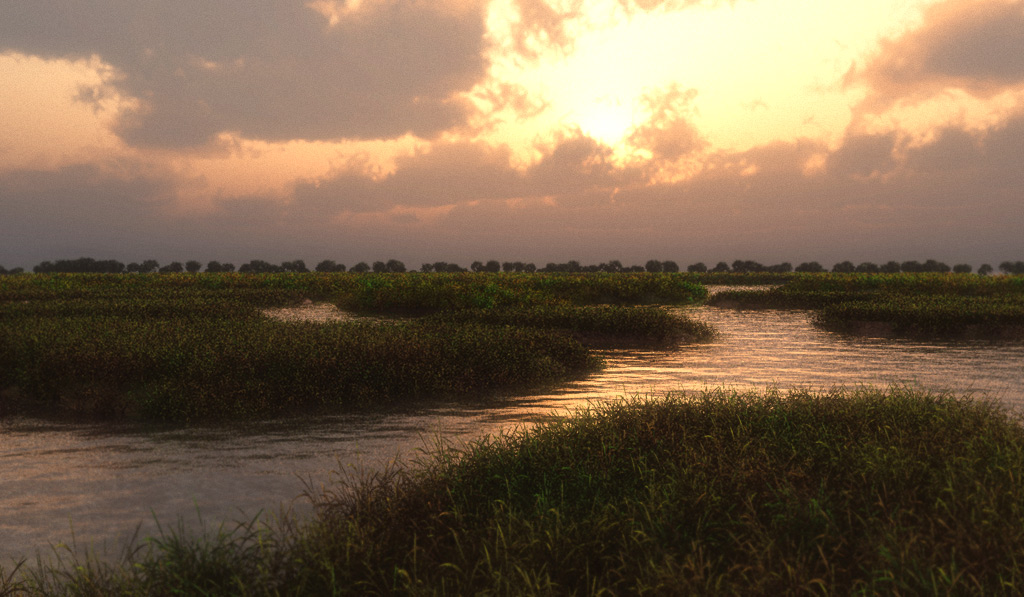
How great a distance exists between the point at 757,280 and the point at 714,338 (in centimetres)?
6380

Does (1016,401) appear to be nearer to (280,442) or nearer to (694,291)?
(280,442)

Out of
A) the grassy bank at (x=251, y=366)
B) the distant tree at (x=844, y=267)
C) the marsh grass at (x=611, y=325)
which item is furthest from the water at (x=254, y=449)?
the distant tree at (x=844, y=267)

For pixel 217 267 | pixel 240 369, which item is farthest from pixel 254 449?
pixel 217 267

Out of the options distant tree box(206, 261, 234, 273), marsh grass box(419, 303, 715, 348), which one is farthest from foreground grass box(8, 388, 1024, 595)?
distant tree box(206, 261, 234, 273)

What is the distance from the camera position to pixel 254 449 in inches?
365

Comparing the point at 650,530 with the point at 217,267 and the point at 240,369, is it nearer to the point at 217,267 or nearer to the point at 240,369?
the point at 240,369

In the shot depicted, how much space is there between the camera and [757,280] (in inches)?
3206

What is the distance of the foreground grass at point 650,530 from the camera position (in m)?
4.59

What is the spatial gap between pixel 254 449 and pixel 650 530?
632cm

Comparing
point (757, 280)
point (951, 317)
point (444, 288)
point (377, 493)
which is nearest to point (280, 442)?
point (377, 493)

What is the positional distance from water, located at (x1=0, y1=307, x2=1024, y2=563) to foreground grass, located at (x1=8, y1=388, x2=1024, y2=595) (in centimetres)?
92

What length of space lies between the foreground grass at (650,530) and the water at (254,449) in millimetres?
916

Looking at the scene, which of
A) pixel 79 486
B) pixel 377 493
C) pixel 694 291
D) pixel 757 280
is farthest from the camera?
pixel 757 280

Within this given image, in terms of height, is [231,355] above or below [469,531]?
above
